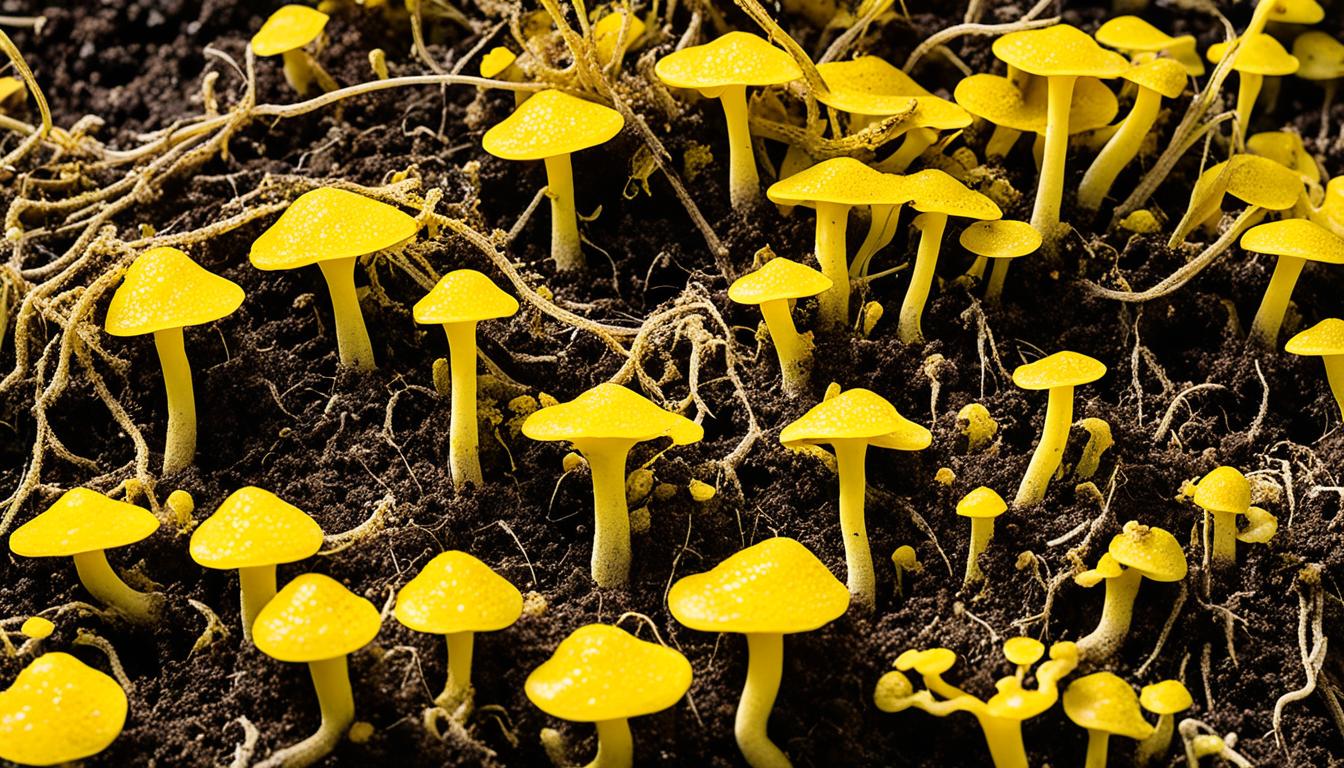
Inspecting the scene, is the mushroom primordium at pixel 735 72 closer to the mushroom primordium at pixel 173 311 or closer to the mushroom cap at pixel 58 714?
the mushroom primordium at pixel 173 311

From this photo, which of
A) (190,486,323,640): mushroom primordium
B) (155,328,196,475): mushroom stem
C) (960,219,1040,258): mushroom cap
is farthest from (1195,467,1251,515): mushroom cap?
(155,328,196,475): mushroom stem

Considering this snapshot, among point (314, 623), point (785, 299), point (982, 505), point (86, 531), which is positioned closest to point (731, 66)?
point (785, 299)

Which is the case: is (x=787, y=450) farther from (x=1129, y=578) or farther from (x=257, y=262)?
(x=257, y=262)

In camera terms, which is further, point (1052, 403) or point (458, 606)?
point (1052, 403)

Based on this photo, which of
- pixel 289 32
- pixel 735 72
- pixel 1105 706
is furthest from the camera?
pixel 289 32

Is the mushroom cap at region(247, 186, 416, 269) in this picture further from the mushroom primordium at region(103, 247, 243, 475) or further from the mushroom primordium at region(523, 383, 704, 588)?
the mushroom primordium at region(523, 383, 704, 588)

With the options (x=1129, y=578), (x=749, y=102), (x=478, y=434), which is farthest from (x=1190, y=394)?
(x=478, y=434)

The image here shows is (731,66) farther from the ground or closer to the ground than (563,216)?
farther from the ground

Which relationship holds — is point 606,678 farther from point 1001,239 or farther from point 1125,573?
point 1001,239

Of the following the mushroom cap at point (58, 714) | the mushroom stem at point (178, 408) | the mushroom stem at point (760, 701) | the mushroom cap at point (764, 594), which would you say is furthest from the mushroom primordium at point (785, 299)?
the mushroom cap at point (58, 714)
